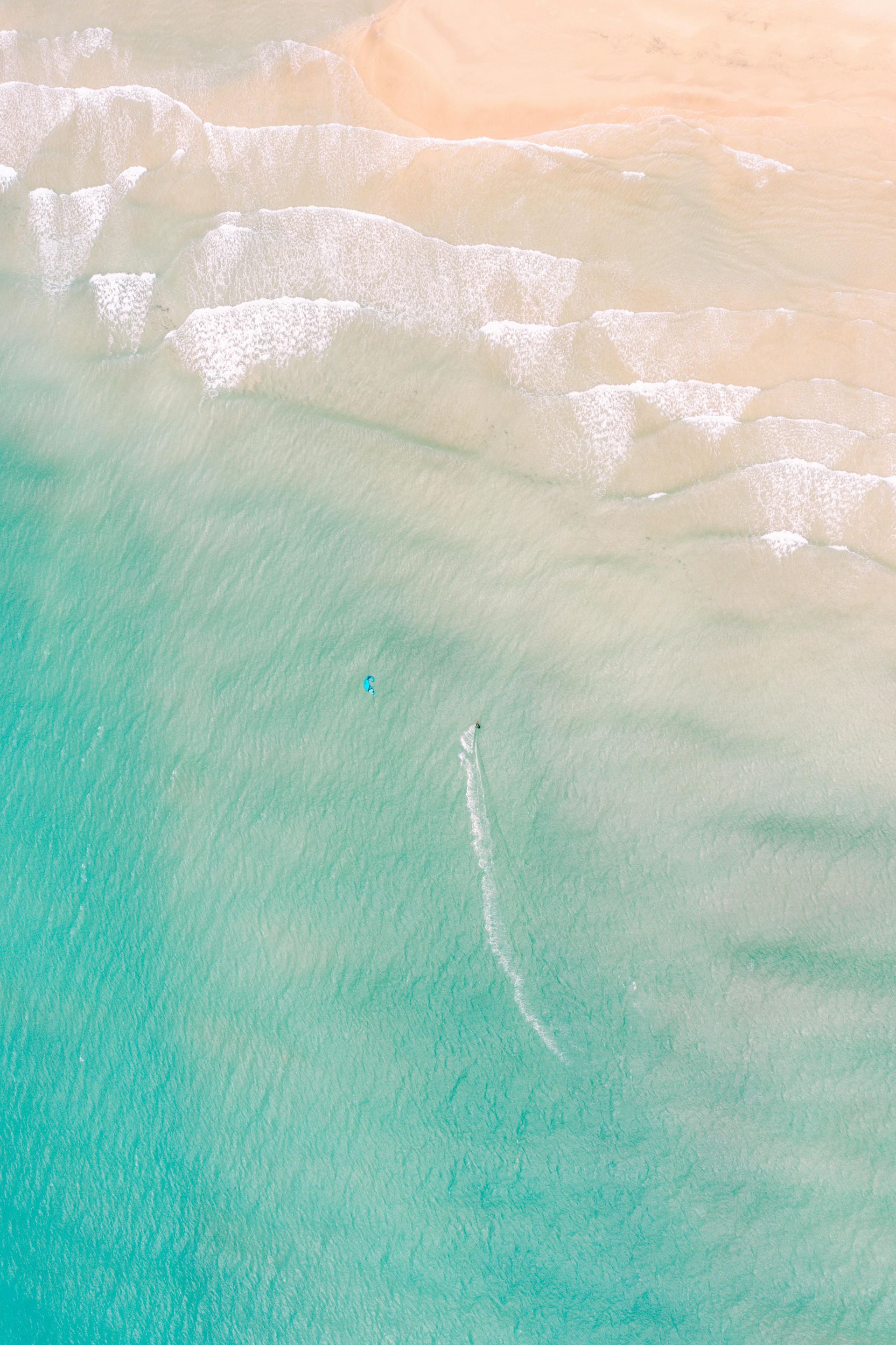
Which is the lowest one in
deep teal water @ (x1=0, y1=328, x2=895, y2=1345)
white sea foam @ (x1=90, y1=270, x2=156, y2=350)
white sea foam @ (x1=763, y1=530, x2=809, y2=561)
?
deep teal water @ (x1=0, y1=328, x2=895, y2=1345)

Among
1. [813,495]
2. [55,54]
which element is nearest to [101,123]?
[55,54]

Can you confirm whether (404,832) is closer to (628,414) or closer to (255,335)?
(628,414)

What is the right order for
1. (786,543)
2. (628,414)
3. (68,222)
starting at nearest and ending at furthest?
(786,543) → (628,414) → (68,222)

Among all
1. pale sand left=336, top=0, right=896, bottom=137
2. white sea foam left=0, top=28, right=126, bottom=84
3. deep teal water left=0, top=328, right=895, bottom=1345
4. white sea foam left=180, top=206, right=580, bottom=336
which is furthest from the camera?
white sea foam left=0, top=28, right=126, bottom=84

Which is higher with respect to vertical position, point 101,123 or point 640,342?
point 101,123

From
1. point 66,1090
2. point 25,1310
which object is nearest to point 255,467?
point 66,1090

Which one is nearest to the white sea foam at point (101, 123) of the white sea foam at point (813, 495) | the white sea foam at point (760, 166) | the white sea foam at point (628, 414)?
the white sea foam at point (628, 414)

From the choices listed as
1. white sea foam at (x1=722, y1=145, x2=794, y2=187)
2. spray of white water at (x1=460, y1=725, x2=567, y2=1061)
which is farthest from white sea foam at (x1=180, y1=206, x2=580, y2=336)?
spray of white water at (x1=460, y1=725, x2=567, y2=1061)

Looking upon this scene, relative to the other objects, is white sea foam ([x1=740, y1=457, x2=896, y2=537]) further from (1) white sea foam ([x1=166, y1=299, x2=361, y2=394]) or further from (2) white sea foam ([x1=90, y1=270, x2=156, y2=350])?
(2) white sea foam ([x1=90, y1=270, x2=156, y2=350])
